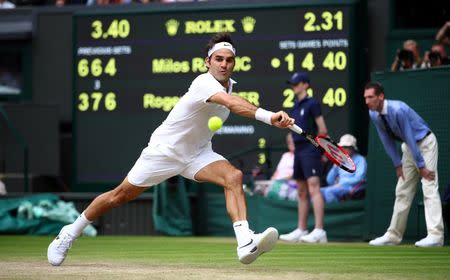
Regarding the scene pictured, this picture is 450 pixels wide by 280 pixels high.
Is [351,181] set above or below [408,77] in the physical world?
below

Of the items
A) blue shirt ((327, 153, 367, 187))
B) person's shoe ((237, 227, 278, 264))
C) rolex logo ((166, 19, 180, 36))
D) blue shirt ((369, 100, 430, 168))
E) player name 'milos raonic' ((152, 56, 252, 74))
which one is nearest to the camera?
person's shoe ((237, 227, 278, 264))

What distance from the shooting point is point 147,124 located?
58.4 feet

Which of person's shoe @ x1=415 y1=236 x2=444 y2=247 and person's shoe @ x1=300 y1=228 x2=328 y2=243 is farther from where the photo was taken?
person's shoe @ x1=300 y1=228 x2=328 y2=243

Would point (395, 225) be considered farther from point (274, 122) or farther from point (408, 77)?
point (274, 122)

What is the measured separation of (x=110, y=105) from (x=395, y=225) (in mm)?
5754

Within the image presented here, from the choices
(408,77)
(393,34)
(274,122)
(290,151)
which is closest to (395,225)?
(408,77)

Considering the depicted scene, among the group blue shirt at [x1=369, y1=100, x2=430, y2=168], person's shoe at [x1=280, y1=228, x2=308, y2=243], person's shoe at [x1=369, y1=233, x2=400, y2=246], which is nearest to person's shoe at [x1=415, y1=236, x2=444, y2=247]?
person's shoe at [x1=369, y1=233, x2=400, y2=246]

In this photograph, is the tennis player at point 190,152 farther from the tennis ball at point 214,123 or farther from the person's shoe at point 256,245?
the person's shoe at point 256,245

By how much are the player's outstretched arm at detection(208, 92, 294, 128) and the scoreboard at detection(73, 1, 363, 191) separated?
23.5ft

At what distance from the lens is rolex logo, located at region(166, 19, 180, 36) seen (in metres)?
17.6

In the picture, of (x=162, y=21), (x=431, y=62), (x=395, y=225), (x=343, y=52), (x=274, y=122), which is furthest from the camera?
(x=162, y=21)

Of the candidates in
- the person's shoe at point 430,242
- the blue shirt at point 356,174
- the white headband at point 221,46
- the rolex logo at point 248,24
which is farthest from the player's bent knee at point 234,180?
the rolex logo at point 248,24

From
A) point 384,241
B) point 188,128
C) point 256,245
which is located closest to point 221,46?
point 188,128

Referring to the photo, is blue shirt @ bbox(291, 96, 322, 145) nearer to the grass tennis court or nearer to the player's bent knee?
the grass tennis court
